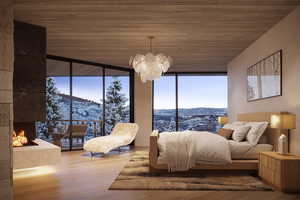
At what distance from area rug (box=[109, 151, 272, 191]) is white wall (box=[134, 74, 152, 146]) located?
4555mm

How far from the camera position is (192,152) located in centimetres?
457

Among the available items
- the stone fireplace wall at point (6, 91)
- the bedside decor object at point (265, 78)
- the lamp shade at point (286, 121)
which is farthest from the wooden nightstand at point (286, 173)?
the stone fireplace wall at point (6, 91)

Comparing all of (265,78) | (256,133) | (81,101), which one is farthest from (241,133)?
(81,101)

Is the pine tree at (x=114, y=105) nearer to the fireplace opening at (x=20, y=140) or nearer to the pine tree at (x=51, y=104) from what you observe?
the pine tree at (x=51, y=104)

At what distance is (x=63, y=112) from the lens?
25.7 feet

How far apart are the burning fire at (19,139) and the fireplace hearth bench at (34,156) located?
10.1 inches

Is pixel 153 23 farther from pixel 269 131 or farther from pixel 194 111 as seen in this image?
pixel 194 111

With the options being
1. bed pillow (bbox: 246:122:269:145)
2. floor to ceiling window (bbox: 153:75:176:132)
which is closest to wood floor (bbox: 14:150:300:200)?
bed pillow (bbox: 246:122:269:145)

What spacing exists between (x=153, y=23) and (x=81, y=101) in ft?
13.6

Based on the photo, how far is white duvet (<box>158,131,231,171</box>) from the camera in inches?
179

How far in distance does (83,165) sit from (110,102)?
3.61m

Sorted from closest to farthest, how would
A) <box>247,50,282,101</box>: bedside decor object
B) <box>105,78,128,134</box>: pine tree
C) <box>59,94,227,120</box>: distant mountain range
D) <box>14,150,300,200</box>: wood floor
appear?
<box>14,150,300,200</box>: wood floor
<box>247,50,282,101</box>: bedside decor object
<box>59,94,227,120</box>: distant mountain range
<box>105,78,128,134</box>: pine tree

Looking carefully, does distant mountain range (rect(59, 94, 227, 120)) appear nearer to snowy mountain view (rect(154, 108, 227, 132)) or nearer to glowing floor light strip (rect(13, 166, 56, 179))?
snowy mountain view (rect(154, 108, 227, 132))

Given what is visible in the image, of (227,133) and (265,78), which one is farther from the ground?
(265,78)
